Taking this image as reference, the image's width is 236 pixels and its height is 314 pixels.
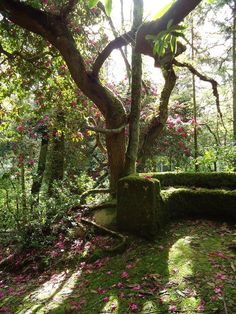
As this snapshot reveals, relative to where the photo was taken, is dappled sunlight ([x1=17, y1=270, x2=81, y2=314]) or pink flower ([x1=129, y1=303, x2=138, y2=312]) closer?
pink flower ([x1=129, y1=303, x2=138, y2=312])

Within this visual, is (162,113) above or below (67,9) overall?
below

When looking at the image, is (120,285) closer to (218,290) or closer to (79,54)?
(218,290)

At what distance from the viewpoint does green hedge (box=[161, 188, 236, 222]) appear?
6.52 metres

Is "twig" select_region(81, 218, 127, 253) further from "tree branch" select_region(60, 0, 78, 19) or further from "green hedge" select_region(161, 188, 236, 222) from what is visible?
"tree branch" select_region(60, 0, 78, 19)

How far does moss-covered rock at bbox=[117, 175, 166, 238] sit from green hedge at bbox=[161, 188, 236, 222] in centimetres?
62

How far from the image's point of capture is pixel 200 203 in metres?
6.88

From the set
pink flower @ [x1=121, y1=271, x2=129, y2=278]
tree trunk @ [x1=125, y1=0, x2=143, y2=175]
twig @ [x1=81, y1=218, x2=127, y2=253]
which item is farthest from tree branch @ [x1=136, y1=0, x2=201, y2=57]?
tree trunk @ [x1=125, y1=0, x2=143, y2=175]

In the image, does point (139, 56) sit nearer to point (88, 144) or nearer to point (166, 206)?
point (166, 206)

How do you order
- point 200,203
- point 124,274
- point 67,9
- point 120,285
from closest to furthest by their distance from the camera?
point 120,285, point 124,274, point 67,9, point 200,203

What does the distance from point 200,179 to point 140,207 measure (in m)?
2.51

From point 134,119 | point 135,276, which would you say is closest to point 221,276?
point 135,276

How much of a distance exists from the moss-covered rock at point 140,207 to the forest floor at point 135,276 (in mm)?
252

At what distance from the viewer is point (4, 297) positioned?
5.04 m

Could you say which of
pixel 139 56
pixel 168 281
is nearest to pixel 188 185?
pixel 139 56
